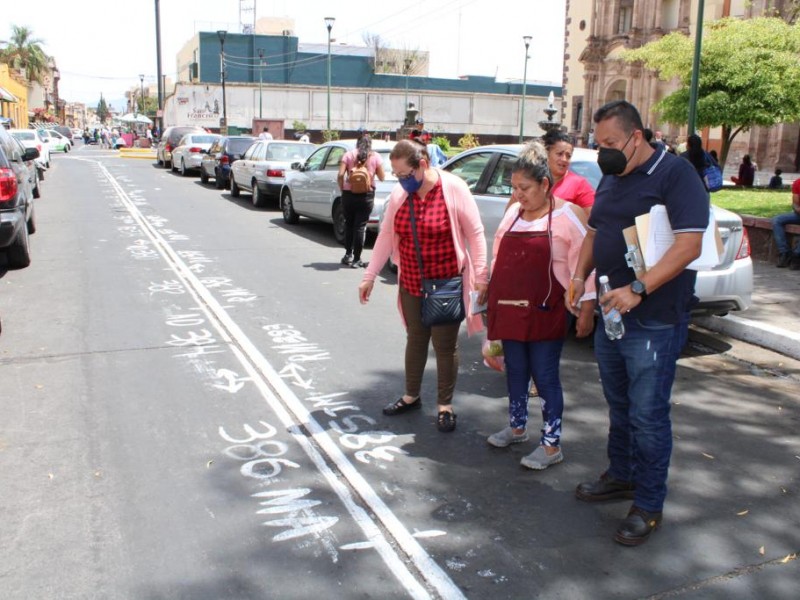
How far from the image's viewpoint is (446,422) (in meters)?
5.12

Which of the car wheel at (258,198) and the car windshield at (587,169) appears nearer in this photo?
the car windshield at (587,169)

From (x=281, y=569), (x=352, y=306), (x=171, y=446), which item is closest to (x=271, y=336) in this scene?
(x=352, y=306)

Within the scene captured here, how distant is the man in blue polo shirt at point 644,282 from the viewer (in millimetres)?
3449

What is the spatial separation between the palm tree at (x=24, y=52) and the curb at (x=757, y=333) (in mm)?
90439

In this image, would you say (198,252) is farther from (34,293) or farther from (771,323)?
(771,323)

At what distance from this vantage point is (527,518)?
4020mm

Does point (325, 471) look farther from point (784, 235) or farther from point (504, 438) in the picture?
point (784, 235)

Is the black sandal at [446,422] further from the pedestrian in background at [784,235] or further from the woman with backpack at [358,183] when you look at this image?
the pedestrian in background at [784,235]

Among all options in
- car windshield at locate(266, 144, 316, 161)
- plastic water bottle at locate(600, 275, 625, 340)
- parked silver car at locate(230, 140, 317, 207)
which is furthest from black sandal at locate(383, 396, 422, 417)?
car windshield at locate(266, 144, 316, 161)

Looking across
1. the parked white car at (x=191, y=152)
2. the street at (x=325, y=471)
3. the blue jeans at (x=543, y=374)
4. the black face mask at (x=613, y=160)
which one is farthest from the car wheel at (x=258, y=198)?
the black face mask at (x=613, y=160)

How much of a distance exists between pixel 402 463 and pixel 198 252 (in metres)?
7.70

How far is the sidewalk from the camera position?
23.6 feet

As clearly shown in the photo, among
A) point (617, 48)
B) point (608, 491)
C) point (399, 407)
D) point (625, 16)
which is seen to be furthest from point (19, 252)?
point (625, 16)

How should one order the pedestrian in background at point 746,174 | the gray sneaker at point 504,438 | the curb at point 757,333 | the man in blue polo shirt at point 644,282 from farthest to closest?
the pedestrian in background at point 746,174
the curb at point 757,333
the gray sneaker at point 504,438
the man in blue polo shirt at point 644,282
